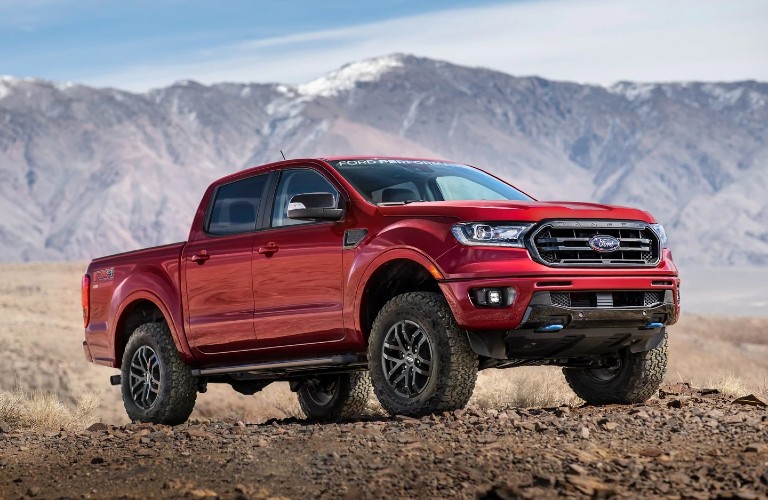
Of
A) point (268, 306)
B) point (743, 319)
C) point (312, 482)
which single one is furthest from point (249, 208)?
point (743, 319)

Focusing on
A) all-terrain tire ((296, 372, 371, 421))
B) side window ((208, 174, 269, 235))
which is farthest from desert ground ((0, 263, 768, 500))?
all-terrain tire ((296, 372, 371, 421))

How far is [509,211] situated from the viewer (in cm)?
829

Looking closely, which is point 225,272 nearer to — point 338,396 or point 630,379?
point 338,396

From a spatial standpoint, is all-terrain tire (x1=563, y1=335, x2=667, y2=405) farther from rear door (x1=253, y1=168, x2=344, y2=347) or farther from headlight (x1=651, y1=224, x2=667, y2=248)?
rear door (x1=253, y1=168, x2=344, y2=347)

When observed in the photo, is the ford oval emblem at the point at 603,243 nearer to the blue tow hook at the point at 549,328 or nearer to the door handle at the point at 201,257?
the blue tow hook at the point at 549,328

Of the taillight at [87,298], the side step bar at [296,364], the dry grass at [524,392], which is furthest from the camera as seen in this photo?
the dry grass at [524,392]

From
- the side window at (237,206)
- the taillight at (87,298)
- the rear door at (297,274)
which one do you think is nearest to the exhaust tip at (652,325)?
the rear door at (297,274)

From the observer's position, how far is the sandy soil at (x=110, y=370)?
1543 centimetres

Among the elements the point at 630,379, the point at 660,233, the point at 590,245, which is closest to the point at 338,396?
the point at 630,379

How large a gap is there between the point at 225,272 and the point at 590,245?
3.06 meters

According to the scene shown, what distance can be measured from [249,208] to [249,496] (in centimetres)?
392

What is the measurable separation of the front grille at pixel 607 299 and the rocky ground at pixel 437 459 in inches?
29.8

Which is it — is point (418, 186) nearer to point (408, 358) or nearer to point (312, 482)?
point (408, 358)

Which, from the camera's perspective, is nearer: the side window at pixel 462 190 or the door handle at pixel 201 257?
the side window at pixel 462 190
